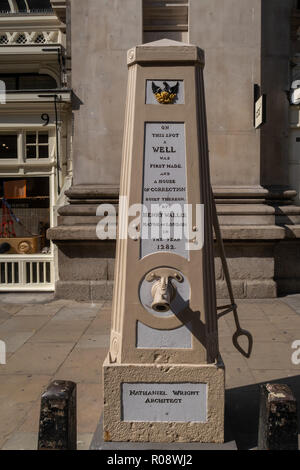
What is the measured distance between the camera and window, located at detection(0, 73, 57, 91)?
36.2 feet

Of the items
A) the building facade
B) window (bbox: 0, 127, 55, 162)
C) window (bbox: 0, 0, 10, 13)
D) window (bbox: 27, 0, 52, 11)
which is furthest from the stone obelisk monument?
window (bbox: 0, 0, 10, 13)

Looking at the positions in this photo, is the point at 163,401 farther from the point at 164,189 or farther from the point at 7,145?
the point at 7,145

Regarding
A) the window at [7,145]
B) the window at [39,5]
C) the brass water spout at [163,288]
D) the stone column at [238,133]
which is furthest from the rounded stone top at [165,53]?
the window at [39,5]

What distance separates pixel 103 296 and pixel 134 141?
5.51 metres

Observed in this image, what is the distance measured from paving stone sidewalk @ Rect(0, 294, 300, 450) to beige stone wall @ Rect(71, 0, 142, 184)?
9.47ft

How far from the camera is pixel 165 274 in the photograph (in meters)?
3.48

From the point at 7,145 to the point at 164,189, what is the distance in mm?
7893

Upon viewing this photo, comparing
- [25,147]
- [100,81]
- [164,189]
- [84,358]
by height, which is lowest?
[84,358]

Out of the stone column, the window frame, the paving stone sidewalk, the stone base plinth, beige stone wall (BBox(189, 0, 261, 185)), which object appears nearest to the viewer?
the stone base plinth

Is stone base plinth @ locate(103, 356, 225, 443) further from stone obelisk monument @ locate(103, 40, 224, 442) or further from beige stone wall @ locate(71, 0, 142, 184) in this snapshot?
beige stone wall @ locate(71, 0, 142, 184)

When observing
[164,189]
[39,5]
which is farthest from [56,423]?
[39,5]

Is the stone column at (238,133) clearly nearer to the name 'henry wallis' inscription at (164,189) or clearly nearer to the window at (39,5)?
the window at (39,5)
